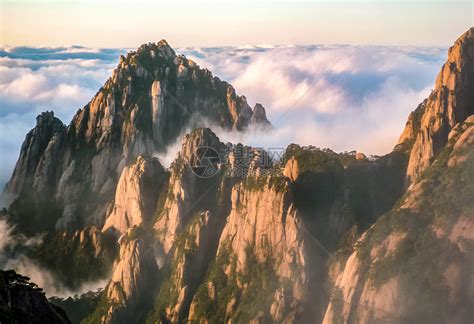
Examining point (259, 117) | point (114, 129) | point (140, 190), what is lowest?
point (140, 190)

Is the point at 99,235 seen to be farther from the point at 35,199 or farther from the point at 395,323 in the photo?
the point at 395,323

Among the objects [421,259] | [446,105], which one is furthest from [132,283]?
[446,105]

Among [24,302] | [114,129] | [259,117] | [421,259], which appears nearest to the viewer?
[24,302]

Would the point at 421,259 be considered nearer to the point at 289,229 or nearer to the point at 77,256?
the point at 289,229

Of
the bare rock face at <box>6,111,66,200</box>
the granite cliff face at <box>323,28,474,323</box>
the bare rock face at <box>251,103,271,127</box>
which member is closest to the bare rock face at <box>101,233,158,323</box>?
the granite cliff face at <box>323,28,474,323</box>

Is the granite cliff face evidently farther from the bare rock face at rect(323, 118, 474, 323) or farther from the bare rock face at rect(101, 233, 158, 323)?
the bare rock face at rect(101, 233, 158, 323)

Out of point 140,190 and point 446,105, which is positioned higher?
point 446,105
